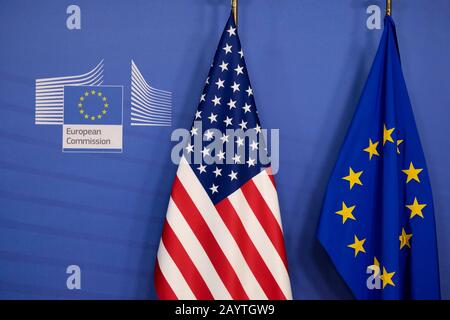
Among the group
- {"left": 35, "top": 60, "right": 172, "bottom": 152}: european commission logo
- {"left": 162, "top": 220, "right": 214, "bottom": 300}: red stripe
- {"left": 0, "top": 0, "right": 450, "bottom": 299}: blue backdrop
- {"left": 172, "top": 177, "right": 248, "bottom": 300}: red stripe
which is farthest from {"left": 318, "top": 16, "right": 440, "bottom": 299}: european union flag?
{"left": 35, "top": 60, "right": 172, "bottom": 152}: european commission logo

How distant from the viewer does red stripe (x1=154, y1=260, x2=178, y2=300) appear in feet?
7.08

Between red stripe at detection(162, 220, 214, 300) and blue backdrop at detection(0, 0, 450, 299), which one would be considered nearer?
red stripe at detection(162, 220, 214, 300)

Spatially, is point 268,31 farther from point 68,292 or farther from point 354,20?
point 68,292

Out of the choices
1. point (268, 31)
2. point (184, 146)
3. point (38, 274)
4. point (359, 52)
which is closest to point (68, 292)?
point (38, 274)

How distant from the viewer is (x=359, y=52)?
2400 millimetres

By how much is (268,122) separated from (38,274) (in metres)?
1.19

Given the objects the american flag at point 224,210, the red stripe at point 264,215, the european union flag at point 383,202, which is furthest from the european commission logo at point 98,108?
the european union flag at point 383,202

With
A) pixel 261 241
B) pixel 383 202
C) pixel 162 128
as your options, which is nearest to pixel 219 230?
pixel 261 241

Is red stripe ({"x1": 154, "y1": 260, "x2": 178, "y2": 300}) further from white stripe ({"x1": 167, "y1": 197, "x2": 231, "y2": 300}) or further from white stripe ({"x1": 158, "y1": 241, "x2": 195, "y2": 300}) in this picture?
white stripe ({"x1": 167, "y1": 197, "x2": 231, "y2": 300})

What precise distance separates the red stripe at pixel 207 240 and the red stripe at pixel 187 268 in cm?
8

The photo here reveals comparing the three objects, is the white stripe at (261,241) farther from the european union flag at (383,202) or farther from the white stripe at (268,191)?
the european union flag at (383,202)

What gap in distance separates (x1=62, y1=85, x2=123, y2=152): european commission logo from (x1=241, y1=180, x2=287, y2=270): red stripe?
1.98ft

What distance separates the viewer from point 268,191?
2.21 metres
